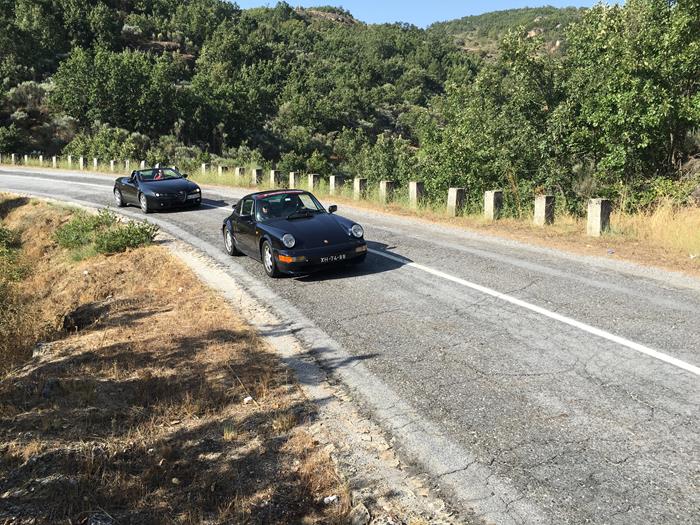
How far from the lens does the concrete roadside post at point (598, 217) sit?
1132 centimetres

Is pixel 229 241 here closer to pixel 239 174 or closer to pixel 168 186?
pixel 168 186

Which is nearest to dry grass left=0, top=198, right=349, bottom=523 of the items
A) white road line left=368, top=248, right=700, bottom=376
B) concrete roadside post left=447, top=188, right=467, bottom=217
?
white road line left=368, top=248, right=700, bottom=376

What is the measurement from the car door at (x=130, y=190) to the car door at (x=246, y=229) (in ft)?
28.5

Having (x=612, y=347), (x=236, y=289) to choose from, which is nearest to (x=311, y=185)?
(x=236, y=289)

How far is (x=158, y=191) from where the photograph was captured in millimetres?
17125

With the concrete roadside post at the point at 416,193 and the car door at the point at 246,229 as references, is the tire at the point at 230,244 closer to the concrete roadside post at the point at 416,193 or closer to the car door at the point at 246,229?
the car door at the point at 246,229

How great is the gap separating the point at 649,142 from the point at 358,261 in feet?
29.6

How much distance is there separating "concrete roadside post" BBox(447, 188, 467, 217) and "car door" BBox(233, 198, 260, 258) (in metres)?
6.48

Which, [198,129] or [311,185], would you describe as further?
[198,129]

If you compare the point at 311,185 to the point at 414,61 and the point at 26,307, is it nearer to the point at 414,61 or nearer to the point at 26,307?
the point at 26,307

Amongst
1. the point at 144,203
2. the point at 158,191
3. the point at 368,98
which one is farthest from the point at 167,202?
the point at 368,98

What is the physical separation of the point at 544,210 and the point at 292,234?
22.2 feet

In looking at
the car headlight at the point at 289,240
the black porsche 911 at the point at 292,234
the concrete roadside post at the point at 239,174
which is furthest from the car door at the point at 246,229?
the concrete roadside post at the point at 239,174

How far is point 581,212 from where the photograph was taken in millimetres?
15016
